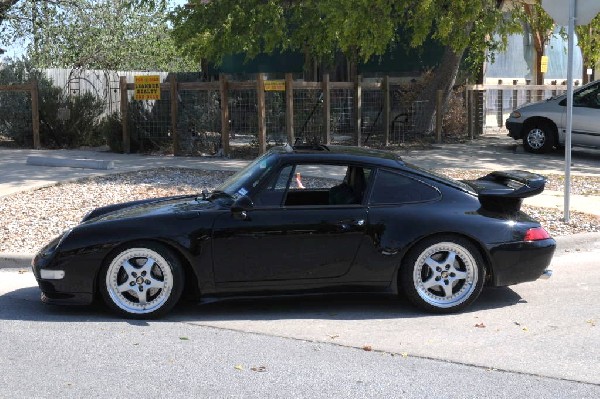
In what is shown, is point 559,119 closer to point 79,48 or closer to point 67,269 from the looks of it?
point 67,269

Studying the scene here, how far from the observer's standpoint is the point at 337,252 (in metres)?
6.31

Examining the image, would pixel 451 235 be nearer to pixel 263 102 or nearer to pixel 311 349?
pixel 311 349

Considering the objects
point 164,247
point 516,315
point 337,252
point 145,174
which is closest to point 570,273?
point 516,315

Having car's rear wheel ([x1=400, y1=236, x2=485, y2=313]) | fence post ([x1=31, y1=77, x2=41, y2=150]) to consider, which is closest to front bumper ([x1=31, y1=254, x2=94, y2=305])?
car's rear wheel ([x1=400, y1=236, x2=485, y2=313])

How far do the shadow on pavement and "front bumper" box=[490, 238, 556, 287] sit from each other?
34cm

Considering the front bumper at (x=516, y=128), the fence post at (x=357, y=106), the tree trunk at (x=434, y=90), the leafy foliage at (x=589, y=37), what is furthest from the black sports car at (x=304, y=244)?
the leafy foliage at (x=589, y=37)

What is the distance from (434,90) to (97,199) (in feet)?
37.2

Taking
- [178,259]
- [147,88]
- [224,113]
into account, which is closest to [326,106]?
[224,113]

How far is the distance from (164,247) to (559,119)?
1336cm

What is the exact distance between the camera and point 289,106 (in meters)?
16.2

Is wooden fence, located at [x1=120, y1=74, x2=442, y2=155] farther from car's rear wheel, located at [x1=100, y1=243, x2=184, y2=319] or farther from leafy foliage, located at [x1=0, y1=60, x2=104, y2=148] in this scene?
car's rear wheel, located at [x1=100, y1=243, x2=184, y2=319]

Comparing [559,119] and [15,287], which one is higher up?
[559,119]

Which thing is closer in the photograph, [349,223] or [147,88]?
[349,223]

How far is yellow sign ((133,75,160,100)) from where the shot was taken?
17000 millimetres
